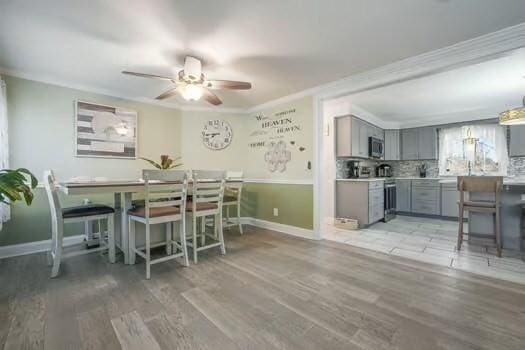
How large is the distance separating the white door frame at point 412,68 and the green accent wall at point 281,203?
6.2 inches

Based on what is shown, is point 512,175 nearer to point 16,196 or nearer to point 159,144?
point 159,144

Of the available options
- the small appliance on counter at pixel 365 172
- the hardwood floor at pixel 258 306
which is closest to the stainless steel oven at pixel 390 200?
the small appliance on counter at pixel 365 172

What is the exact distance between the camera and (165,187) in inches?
88.4

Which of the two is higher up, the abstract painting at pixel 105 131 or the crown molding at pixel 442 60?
the crown molding at pixel 442 60

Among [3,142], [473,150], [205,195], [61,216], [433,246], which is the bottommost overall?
[433,246]

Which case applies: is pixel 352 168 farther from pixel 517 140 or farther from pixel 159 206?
pixel 159 206

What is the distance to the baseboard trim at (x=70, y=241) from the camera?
2.62m

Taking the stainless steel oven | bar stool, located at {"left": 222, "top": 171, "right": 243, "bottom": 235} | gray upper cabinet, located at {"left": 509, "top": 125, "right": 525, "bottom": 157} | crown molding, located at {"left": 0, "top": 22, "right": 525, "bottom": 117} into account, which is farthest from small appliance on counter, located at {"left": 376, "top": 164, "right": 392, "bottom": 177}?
bar stool, located at {"left": 222, "top": 171, "right": 243, "bottom": 235}

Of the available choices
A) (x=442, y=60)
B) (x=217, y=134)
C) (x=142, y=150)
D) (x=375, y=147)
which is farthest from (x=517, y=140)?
(x=142, y=150)

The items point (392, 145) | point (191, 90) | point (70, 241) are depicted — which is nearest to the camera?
point (191, 90)

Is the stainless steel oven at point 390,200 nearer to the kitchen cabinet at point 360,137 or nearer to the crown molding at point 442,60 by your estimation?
the kitchen cabinet at point 360,137

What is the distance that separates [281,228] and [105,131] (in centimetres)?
306

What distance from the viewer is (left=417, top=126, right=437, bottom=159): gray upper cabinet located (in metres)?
5.22

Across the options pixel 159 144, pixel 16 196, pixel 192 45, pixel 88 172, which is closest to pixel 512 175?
pixel 192 45
